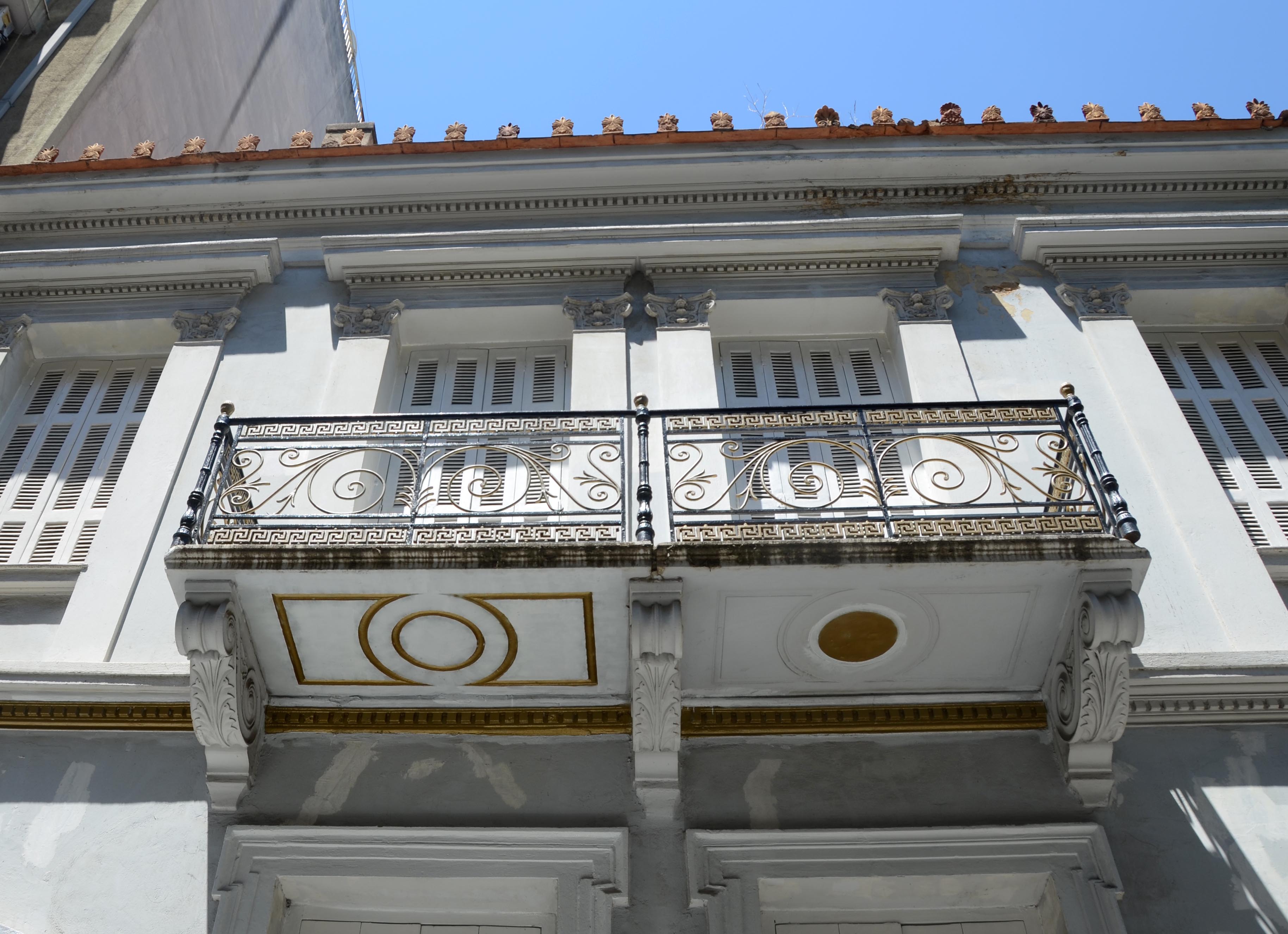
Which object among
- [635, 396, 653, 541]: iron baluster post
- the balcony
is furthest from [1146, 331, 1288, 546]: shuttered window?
[635, 396, 653, 541]: iron baluster post

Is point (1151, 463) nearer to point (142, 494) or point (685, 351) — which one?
point (685, 351)

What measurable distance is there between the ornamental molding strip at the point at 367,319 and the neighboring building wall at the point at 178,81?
4.31 meters

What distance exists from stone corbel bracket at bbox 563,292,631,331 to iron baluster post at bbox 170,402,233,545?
3.12 meters

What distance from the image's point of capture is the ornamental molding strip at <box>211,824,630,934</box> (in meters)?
6.46

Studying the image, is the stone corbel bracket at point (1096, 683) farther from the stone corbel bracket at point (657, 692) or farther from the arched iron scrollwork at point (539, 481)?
the arched iron scrollwork at point (539, 481)

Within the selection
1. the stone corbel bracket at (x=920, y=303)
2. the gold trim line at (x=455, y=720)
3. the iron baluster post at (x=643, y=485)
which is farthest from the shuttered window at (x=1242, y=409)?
the gold trim line at (x=455, y=720)

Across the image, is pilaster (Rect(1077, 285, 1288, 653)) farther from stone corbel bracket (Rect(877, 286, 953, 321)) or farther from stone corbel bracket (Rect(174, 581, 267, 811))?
stone corbel bracket (Rect(174, 581, 267, 811))

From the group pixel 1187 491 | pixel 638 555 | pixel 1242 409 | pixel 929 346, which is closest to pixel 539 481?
pixel 638 555

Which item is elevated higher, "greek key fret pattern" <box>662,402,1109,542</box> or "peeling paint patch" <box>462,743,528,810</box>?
"greek key fret pattern" <box>662,402,1109,542</box>

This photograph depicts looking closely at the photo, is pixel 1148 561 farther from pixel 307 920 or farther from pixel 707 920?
pixel 307 920

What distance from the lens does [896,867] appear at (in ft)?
21.2

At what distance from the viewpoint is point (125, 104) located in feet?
48.7

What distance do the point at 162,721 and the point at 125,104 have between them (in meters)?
10.3

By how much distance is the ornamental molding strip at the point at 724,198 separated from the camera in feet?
36.0
